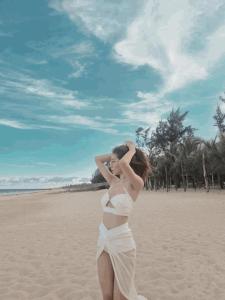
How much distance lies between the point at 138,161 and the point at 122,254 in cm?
84

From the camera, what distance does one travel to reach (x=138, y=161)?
316cm

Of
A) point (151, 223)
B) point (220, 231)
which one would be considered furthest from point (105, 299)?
point (151, 223)

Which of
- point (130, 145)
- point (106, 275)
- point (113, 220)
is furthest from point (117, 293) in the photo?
point (130, 145)

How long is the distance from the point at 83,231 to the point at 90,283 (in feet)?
18.8

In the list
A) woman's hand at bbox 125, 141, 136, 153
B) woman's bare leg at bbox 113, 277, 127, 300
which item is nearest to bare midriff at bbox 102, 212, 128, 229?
woman's bare leg at bbox 113, 277, 127, 300

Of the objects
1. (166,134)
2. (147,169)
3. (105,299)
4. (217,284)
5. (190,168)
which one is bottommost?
(217,284)

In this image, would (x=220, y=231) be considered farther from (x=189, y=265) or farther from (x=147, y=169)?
(x=147, y=169)

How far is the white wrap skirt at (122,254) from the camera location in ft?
9.24

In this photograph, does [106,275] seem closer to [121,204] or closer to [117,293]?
[117,293]

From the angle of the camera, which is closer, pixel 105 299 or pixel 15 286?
pixel 105 299

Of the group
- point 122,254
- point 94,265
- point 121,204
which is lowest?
point 94,265

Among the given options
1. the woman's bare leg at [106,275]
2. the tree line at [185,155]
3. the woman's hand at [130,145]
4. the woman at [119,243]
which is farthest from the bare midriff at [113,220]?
the tree line at [185,155]

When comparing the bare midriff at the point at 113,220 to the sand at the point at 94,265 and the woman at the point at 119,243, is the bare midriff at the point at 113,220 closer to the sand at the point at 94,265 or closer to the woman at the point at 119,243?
the woman at the point at 119,243

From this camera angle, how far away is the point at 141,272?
231 inches
